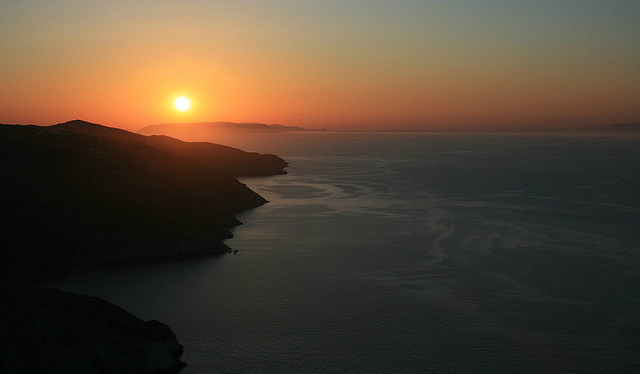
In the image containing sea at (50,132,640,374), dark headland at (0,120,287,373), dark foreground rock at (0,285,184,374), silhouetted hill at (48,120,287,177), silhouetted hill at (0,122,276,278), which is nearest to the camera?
dark foreground rock at (0,285,184,374)

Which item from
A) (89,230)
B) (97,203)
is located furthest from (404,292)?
(97,203)

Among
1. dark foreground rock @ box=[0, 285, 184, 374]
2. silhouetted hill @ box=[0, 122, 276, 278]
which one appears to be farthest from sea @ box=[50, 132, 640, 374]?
silhouetted hill @ box=[0, 122, 276, 278]

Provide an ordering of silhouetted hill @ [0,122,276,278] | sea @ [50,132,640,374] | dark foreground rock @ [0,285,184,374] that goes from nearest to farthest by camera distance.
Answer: dark foreground rock @ [0,285,184,374] → sea @ [50,132,640,374] → silhouetted hill @ [0,122,276,278]

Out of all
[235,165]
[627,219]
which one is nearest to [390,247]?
[627,219]

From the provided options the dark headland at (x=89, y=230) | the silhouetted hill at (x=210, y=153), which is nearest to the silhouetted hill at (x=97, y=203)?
the dark headland at (x=89, y=230)

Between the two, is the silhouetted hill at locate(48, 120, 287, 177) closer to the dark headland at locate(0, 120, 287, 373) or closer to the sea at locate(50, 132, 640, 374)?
the dark headland at locate(0, 120, 287, 373)

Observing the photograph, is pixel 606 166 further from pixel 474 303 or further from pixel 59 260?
pixel 59 260
